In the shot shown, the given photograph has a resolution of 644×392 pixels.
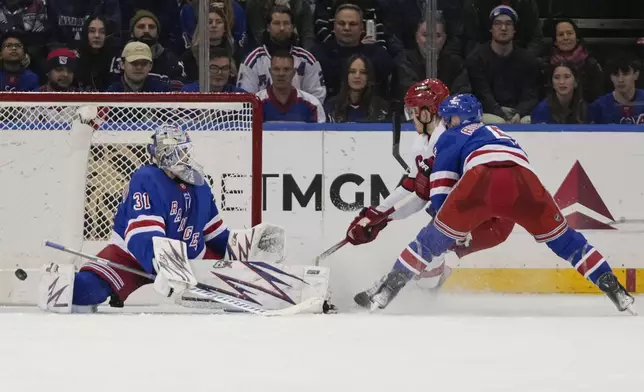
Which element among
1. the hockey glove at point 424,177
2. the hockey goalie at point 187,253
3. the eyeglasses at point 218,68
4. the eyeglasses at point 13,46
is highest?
the eyeglasses at point 13,46

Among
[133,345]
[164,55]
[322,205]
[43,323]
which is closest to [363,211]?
[322,205]

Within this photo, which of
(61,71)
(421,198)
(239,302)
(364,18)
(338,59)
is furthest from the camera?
(364,18)

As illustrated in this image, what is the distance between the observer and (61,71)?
6246 mm

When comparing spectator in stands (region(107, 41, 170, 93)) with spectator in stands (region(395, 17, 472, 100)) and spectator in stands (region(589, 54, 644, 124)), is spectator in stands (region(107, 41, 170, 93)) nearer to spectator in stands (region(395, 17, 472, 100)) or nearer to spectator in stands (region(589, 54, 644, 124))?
spectator in stands (region(395, 17, 472, 100))

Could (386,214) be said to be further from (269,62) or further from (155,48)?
(155,48)

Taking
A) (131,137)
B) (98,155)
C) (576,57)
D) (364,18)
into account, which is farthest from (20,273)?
(576,57)

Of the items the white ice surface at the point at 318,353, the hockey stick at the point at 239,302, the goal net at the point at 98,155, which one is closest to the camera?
the white ice surface at the point at 318,353

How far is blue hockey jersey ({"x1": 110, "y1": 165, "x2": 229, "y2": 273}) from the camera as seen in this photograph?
197 inches

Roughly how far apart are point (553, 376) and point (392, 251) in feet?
11.2

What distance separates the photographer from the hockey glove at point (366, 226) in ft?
18.9

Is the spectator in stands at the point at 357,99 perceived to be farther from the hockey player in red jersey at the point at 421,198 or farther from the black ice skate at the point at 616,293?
the black ice skate at the point at 616,293

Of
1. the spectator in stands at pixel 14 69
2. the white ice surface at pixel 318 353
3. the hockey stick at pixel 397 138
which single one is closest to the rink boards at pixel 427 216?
the hockey stick at pixel 397 138

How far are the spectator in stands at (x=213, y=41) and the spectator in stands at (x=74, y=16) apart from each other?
0.44 metres

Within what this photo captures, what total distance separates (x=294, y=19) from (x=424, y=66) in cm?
70
